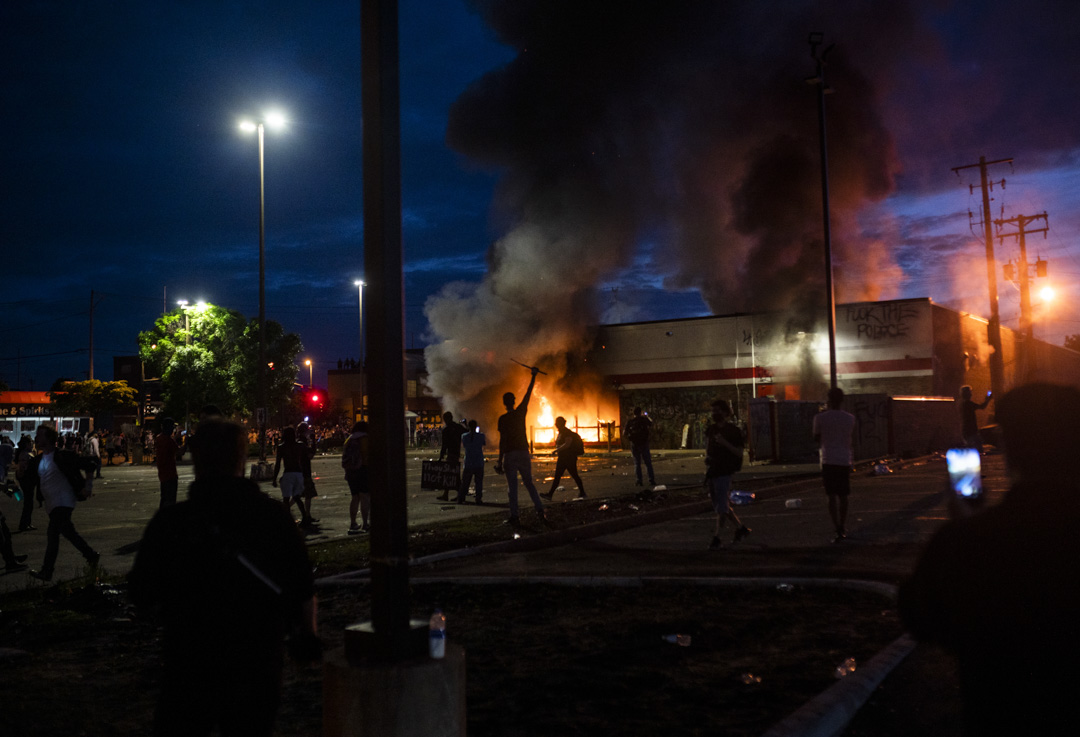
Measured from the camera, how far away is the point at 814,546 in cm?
935

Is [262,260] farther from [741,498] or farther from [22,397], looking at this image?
[22,397]

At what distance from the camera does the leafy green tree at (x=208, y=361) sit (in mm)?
43781

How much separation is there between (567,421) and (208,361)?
18413 mm

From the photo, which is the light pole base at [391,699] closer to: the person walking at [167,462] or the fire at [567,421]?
the person walking at [167,462]

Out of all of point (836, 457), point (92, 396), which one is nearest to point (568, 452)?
point (836, 457)

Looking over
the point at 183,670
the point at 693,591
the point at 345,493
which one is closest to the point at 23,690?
the point at 183,670

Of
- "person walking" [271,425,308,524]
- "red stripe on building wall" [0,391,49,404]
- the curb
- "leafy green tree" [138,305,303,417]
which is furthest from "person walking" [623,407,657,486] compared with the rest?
"red stripe on building wall" [0,391,49,404]

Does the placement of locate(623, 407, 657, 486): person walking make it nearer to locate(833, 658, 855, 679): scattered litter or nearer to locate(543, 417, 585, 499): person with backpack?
locate(543, 417, 585, 499): person with backpack

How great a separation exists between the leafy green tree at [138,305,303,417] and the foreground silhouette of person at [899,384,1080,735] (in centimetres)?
4317

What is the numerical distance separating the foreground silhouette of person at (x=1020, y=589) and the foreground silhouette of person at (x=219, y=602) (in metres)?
1.90

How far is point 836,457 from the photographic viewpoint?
9.43 metres

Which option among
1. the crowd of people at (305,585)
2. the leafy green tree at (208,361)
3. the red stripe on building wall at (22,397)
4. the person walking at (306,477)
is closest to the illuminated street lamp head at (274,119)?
the person walking at (306,477)

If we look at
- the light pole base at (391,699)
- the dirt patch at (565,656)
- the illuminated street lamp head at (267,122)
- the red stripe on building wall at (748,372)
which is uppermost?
the illuminated street lamp head at (267,122)

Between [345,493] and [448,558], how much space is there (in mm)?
10069
